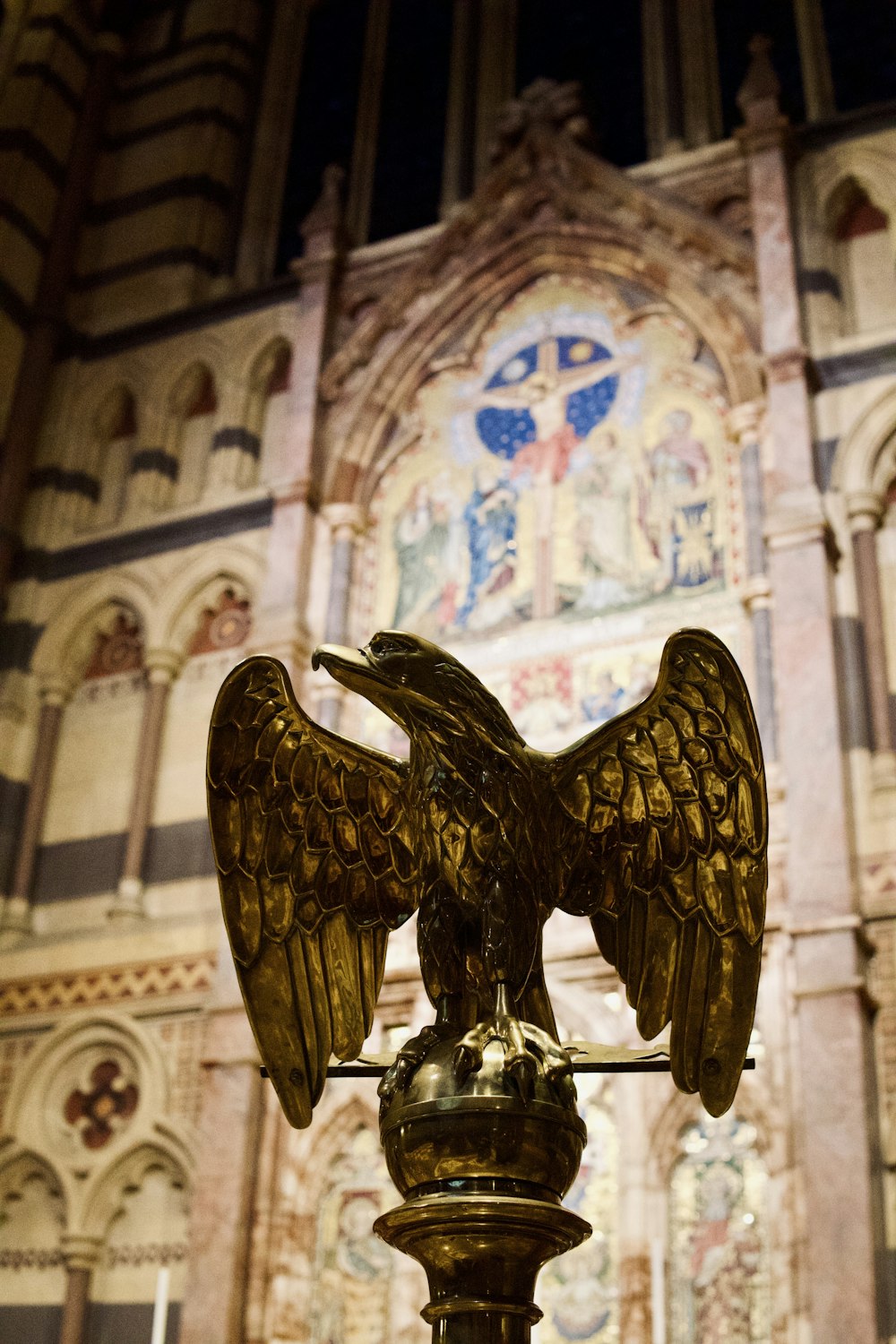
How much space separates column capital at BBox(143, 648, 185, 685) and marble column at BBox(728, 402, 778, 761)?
3190 mm

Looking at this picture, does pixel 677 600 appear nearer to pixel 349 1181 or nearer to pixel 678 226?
pixel 678 226

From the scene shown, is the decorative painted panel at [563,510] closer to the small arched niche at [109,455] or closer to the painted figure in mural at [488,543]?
the painted figure in mural at [488,543]

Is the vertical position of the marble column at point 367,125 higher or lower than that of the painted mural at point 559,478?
higher

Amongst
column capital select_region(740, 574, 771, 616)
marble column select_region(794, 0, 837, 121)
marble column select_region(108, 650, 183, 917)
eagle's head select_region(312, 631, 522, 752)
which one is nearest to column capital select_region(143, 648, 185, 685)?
marble column select_region(108, 650, 183, 917)

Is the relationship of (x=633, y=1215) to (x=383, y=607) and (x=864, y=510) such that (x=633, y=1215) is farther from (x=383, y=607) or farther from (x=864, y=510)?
(x=383, y=607)

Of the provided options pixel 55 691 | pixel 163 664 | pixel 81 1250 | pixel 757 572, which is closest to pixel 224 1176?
pixel 81 1250

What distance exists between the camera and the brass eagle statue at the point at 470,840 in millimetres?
2551

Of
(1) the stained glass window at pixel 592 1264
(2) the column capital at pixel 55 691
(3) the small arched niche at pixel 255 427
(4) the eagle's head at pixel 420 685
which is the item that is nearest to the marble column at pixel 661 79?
(3) the small arched niche at pixel 255 427

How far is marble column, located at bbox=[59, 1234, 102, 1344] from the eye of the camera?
7371 mm

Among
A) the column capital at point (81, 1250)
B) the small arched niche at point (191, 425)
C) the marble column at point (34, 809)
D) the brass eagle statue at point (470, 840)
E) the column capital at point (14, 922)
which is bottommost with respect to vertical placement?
the brass eagle statue at point (470, 840)

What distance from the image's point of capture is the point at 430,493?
353 inches

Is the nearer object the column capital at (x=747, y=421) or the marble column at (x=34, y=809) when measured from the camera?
the column capital at (x=747, y=421)

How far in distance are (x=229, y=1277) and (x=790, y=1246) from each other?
2.35 meters

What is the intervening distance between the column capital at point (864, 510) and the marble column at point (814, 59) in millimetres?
2818
